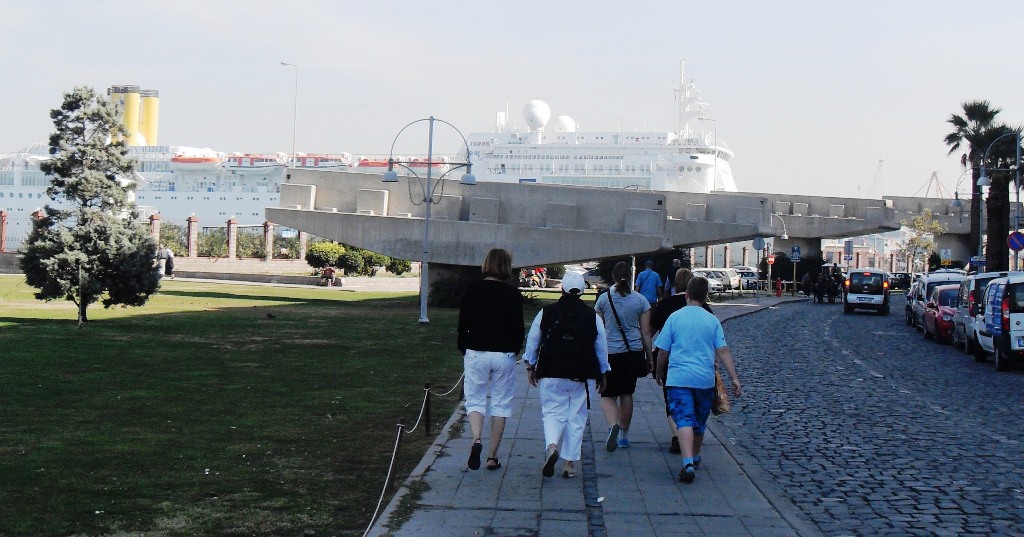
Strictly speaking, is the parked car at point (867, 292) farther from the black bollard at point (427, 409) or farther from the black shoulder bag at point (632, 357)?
the black bollard at point (427, 409)

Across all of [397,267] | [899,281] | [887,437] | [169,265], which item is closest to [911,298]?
[887,437]

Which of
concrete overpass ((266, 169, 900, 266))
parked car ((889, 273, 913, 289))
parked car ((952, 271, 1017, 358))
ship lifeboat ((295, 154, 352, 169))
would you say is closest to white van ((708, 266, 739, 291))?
parked car ((889, 273, 913, 289))

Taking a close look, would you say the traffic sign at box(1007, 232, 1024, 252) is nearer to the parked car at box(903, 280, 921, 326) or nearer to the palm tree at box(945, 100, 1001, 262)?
the parked car at box(903, 280, 921, 326)

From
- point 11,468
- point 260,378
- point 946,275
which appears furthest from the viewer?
point 946,275

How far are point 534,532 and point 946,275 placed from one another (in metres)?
27.4

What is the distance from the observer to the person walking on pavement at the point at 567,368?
27.7ft

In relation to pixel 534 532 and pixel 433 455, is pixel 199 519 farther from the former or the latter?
pixel 433 455

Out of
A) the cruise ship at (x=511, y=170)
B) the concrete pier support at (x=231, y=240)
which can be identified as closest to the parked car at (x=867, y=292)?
the concrete pier support at (x=231, y=240)

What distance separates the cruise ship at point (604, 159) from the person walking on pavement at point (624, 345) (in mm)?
85549

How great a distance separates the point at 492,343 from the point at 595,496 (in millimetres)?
1426

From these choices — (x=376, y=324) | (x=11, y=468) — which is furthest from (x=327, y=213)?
(x=11, y=468)

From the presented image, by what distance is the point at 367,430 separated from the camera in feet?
35.7

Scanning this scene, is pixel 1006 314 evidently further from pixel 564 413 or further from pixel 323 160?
pixel 323 160

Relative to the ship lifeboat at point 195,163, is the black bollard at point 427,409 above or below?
below
